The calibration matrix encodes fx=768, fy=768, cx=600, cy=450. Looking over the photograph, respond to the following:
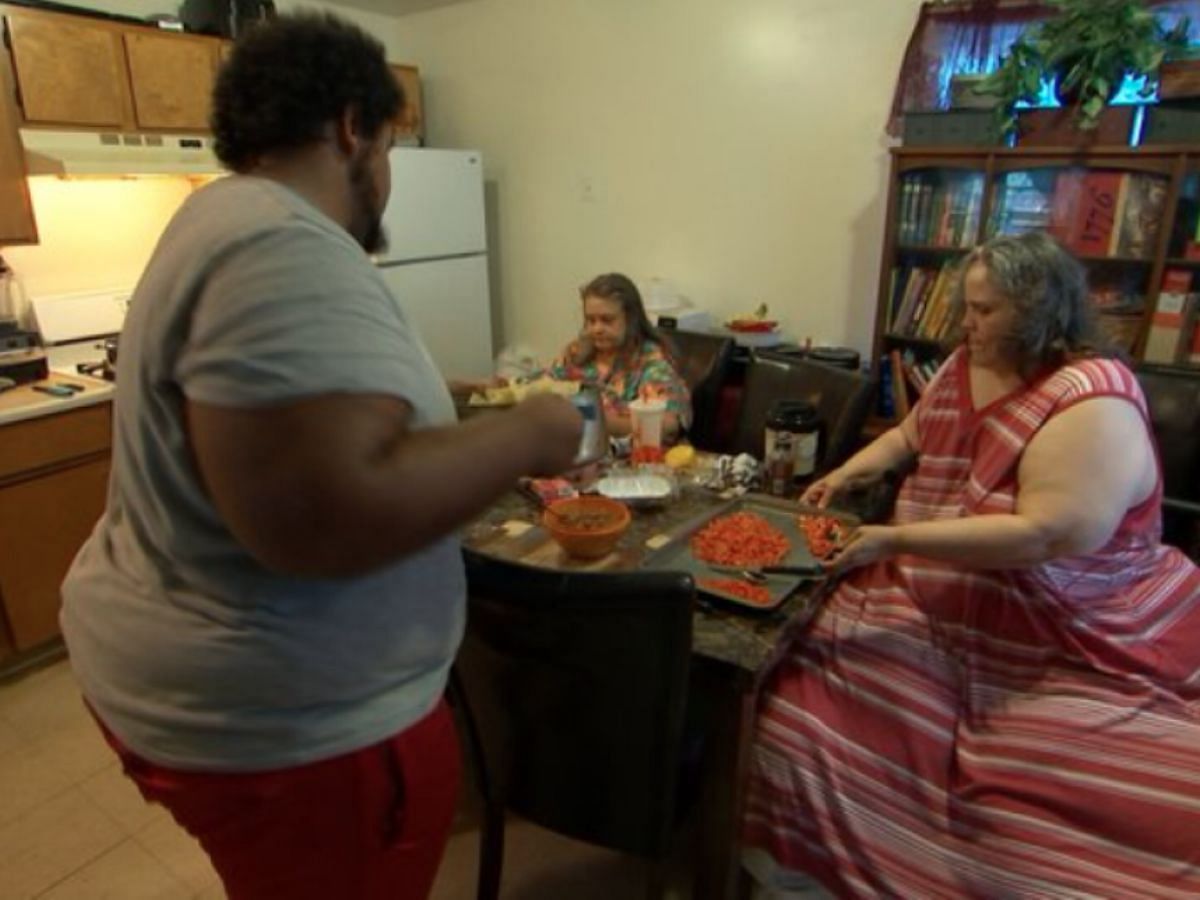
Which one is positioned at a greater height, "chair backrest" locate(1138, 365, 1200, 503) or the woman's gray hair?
the woman's gray hair

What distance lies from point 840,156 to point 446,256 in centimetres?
178

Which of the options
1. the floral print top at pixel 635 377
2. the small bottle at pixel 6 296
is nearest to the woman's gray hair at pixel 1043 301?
the floral print top at pixel 635 377

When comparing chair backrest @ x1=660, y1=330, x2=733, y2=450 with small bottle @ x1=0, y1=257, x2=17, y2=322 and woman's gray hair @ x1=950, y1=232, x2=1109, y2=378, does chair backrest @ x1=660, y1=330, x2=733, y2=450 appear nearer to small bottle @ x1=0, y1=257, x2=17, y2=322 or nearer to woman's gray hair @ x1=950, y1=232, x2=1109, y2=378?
woman's gray hair @ x1=950, y1=232, x2=1109, y2=378

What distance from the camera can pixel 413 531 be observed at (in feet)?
2.05

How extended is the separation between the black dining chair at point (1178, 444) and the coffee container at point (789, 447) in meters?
0.89

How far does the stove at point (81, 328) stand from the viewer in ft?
8.87

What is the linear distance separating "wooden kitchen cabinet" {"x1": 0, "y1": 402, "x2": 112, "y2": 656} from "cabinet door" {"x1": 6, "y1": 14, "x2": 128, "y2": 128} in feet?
3.04

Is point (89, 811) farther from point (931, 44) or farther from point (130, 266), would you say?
point (931, 44)

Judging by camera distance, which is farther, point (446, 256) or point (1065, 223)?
point (446, 256)

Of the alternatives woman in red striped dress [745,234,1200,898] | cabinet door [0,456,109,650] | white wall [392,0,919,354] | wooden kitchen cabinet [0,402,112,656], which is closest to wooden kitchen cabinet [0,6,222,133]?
wooden kitchen cabinet [0,402,112,656]

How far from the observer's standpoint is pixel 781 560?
1.30 metres

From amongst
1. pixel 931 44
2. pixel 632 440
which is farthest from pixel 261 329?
pixel 931 44

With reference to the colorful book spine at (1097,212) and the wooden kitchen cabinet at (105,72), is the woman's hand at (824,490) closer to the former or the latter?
the colorful book spine at (1097,212)

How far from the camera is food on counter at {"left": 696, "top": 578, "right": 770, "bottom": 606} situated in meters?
1.17
